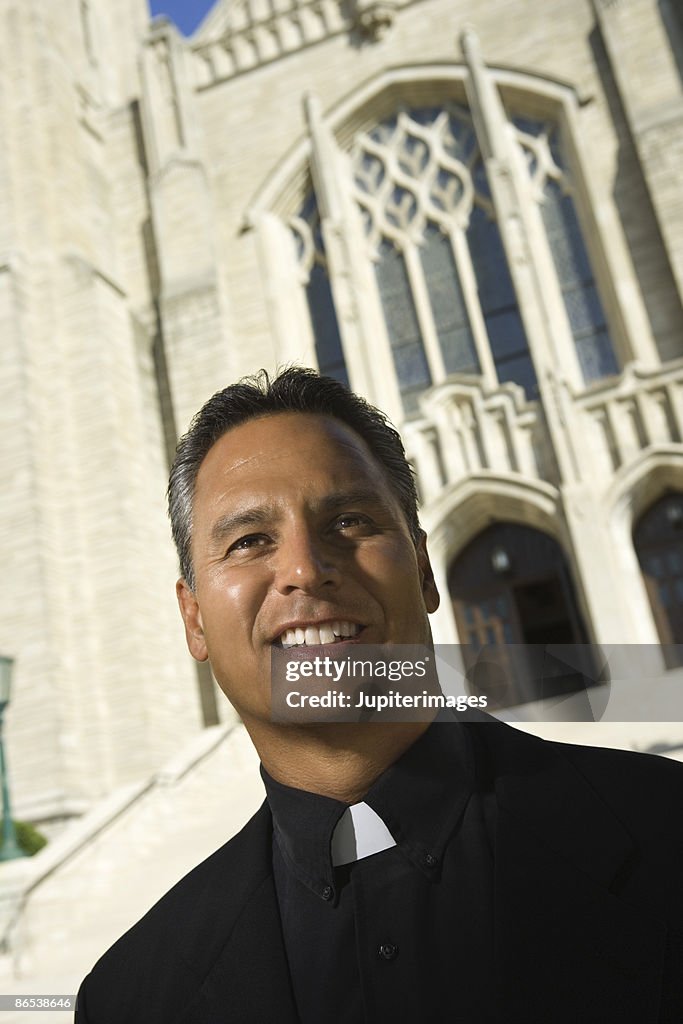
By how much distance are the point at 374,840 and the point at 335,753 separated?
0.10 meters

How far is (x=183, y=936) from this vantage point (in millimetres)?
976

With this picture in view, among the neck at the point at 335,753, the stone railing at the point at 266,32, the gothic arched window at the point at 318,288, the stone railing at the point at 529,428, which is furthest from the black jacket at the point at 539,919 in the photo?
the stone railing at the point at 266,32

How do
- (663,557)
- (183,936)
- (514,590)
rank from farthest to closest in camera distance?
1. (514,590)
2. (663,557)
3. (183,936)

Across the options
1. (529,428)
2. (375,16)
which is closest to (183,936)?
(529,428)

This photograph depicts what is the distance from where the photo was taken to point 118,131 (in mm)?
14562

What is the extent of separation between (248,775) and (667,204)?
823 centimetres

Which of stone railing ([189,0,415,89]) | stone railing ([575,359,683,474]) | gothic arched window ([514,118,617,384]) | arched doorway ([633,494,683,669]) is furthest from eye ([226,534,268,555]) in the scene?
stone railing ([189,0,415,89])

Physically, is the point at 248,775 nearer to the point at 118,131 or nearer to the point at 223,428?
the point at 223,428

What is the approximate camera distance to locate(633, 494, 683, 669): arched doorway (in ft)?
33.3

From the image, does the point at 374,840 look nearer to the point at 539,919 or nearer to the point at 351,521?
the point at 539,919

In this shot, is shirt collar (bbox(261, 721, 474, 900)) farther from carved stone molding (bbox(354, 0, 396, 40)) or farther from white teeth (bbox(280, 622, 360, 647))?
carved stone molding (bbox(354, 0, 396, 40))

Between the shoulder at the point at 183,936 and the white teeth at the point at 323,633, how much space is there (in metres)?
0.35

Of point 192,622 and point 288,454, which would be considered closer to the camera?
point 288,454

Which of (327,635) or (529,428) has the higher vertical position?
(529,428)
